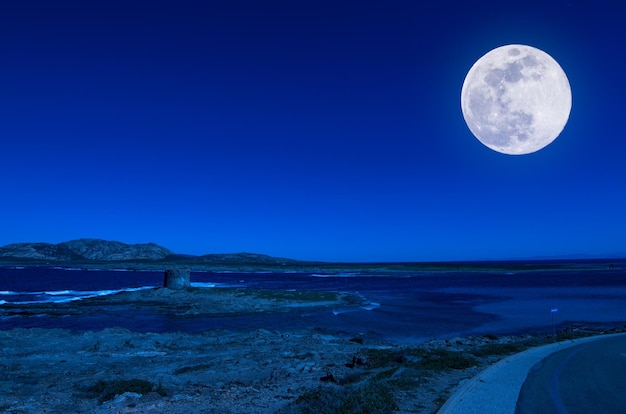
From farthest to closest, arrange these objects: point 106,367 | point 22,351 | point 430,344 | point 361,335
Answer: point 361,335, point 430,344, point 22,351, point 106,367

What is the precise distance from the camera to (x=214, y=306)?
1946 inches

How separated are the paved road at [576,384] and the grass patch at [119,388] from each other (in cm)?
1243

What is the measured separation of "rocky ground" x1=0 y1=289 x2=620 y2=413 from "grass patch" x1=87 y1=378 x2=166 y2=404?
41 millimetres

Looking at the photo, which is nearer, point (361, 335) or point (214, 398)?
point (214, 398)

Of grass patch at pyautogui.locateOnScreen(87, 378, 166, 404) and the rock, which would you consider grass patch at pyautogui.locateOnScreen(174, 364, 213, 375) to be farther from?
the rock

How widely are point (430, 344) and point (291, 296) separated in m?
36.4

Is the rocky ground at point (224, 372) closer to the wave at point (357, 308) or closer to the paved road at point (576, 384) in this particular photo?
the paved road at point (576, 384)

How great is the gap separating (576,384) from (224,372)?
14.1 metres

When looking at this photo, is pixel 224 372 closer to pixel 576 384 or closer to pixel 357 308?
pixel 576 384

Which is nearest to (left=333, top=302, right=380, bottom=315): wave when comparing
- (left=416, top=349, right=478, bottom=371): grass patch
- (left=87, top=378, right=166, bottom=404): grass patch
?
(left=416, top=349, right=478, bottom=371): grass patch

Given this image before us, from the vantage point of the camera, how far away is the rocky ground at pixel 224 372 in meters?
12.6

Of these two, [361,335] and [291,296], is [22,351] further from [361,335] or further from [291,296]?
[291,296]

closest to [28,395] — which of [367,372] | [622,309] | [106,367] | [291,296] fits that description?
[106,367]

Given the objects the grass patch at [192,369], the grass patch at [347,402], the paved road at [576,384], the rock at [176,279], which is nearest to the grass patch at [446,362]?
the paved road at [576,384]
